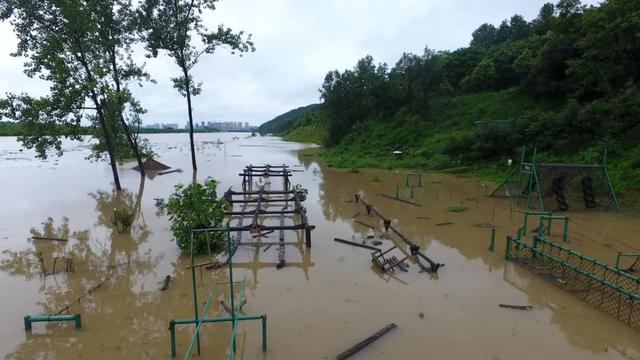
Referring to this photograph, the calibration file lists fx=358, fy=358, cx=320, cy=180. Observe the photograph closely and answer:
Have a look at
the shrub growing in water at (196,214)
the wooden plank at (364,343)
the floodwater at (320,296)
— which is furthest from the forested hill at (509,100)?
the shrub growing in water at (196,214)

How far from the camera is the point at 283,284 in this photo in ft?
29.1

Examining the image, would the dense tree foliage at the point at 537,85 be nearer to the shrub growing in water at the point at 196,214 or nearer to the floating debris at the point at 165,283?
the shrub growing in water at the point at 196,214

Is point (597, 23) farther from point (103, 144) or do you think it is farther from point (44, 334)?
point (103, 144)

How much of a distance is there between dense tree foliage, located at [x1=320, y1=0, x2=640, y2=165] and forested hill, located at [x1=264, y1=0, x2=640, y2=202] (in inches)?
3.4

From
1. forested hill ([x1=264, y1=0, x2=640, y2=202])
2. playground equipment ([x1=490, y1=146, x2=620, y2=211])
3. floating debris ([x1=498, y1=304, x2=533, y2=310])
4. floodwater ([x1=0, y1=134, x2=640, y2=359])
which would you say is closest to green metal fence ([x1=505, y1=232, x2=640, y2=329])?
floodwater ([x1=0, y1=134, x2=640, y2=359])

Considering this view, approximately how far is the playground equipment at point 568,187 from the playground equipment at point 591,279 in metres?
6.21

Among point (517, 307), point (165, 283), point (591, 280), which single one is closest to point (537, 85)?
point (591, 280)

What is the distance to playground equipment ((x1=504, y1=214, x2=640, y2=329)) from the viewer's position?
23.7 feet

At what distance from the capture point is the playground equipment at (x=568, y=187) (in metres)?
15.8

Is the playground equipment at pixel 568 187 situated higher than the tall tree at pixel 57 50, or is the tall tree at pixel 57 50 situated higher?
the tall tree at pixel 57 50

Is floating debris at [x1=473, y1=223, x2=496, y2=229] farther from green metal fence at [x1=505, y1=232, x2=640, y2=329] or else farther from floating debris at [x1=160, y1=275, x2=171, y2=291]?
floating debris at [x1=160, y1=275, x2=171, y2=291]

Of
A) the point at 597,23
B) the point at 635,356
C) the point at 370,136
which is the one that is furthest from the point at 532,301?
the point at 370,136

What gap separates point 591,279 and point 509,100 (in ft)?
122

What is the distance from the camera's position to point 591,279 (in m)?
8.24
